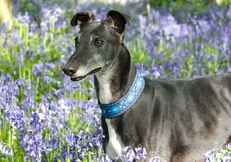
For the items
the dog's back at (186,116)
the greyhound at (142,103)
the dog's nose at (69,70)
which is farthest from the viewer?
the dog's back at (186,116)

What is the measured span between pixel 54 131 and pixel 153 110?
37.0 inches

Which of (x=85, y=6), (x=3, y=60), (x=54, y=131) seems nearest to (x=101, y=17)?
(x=3, y=60)

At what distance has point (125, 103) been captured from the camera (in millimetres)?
4188

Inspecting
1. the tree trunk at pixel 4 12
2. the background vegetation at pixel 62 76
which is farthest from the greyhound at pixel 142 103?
the tree trunk at pixel 4 12

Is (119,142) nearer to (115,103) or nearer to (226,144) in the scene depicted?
(115,103)

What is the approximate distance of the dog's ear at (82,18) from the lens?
447cm

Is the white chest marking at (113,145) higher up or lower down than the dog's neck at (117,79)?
lower down

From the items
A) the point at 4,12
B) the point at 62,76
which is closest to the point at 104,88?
the point at 62,76

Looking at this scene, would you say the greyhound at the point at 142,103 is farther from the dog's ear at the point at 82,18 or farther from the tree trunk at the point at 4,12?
the tree trunk at the point at 4,12

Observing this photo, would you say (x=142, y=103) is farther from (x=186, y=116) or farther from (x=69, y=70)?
(x=69, y=70)

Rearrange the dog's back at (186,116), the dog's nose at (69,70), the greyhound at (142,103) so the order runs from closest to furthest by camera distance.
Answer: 1. the dog's nose at (69,70)
2. the greyhound at (142,103)
3. the dog's back at (186,116)

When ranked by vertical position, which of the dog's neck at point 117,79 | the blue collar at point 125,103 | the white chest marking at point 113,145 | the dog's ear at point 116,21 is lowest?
the white chest marking at point 113,145

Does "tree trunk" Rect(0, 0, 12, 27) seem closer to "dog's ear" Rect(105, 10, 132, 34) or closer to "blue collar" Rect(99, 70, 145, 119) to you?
"dog's ear" Rect(105, 10, 132, 34)

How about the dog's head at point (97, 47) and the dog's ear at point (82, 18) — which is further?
the dog's ear at point (82, 18)
